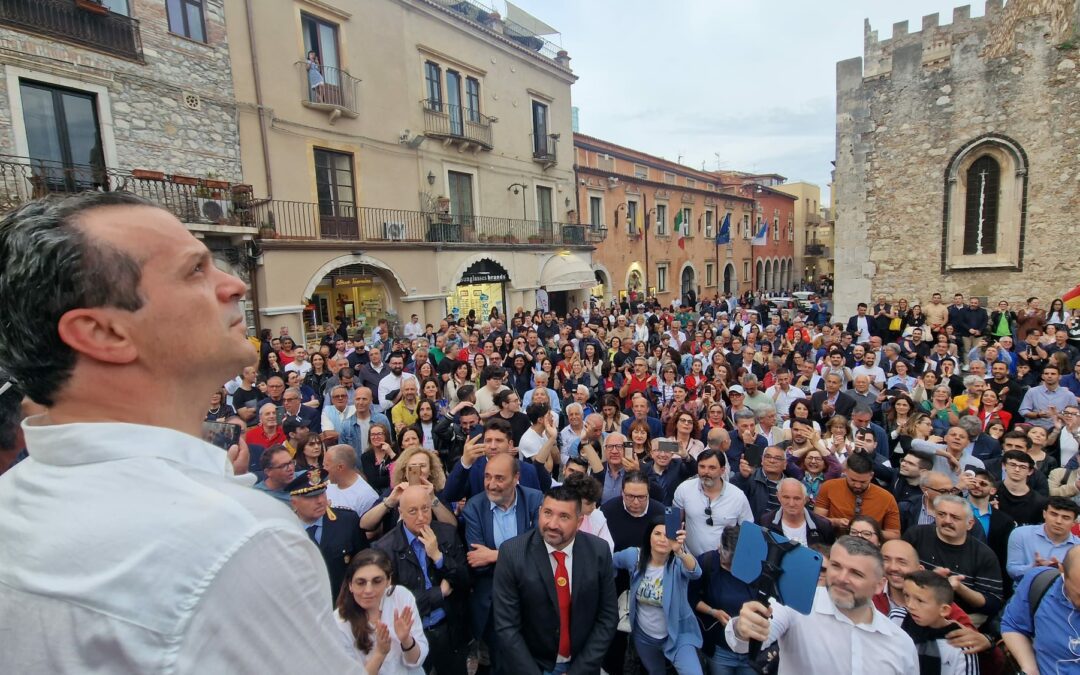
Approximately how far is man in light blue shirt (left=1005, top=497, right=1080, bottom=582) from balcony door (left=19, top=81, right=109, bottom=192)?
13.1m

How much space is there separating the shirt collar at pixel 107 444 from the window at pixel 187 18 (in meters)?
14.4

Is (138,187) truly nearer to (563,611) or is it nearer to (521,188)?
(563,611)

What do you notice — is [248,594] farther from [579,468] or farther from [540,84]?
[540,84]

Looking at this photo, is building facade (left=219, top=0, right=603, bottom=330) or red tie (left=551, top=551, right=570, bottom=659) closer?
red tie (left=551, top=551, right=570, bottom=659)

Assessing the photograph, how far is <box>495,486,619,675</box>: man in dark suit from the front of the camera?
10.4ft

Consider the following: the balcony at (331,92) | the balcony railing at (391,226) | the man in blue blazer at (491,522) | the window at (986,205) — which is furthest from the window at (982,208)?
the balcony at (331,92)

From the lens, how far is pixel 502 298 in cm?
1969

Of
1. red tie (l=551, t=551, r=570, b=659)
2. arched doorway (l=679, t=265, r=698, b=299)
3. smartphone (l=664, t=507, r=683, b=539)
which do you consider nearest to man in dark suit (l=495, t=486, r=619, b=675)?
red tie (l=551, t=551, r=570, b=659)

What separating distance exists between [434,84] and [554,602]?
1794 centimetres

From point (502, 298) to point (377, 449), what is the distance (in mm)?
14566

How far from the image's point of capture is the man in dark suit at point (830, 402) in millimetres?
6703

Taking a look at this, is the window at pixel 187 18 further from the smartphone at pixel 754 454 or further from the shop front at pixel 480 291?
the smartphone at pixel 754 454

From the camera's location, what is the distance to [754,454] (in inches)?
206

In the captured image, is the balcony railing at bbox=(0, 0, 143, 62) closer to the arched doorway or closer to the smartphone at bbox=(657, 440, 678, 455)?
the smartphone at bbox=(657, 440, 678, 455)
